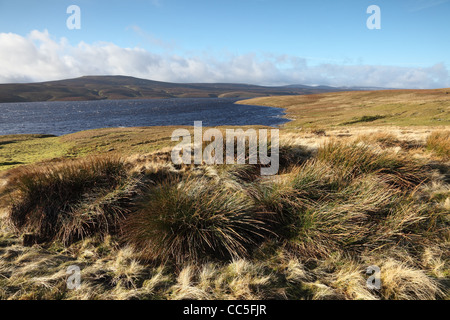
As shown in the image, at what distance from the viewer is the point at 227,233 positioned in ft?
15.0

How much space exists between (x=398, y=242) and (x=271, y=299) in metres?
2.96

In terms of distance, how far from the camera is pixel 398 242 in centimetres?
434

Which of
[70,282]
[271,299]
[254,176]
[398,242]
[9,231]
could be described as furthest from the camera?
[254,176]

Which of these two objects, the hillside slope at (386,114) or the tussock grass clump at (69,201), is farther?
the hillside slope at (386,114)

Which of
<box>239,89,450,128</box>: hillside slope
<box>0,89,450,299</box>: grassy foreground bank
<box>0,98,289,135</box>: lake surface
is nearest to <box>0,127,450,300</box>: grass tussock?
<box>0,89,450,299</box>: grassy foreground bank

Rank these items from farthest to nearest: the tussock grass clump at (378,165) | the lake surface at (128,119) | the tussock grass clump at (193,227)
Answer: the lake surface at (128,119) → the tussock grass clump at (378,165) → the tussock grass clump at (193,227)

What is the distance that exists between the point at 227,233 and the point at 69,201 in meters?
4.13

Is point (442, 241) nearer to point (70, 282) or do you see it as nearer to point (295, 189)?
point (295, 189)

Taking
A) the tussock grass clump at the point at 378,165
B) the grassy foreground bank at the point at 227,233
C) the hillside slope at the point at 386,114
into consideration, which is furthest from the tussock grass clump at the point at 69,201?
the hillside slope at the point at 386,114

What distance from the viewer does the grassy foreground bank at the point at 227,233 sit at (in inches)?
140

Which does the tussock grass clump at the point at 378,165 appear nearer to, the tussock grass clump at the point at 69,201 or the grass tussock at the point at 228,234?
the grass tussock at the point at 228,234

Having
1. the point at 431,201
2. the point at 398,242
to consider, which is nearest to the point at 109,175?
the point at 398,242

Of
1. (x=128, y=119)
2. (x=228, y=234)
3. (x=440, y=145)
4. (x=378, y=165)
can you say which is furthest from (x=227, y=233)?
(x=128, y=119)

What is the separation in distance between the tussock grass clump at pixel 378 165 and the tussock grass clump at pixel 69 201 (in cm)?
623
